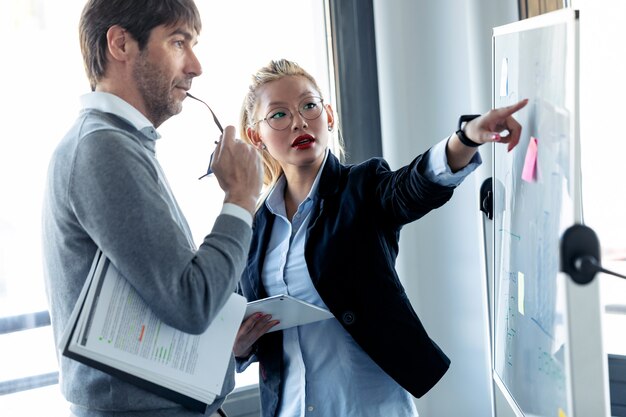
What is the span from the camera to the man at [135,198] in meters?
1.08

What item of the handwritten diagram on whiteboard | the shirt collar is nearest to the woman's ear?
the handwritten diagram on whiteboard

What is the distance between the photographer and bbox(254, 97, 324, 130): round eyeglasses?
172 centimetres

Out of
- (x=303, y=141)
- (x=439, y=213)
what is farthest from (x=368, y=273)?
(x=439, y=213)

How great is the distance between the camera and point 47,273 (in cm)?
123

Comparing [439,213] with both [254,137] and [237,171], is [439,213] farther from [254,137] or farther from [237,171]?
[237,171]

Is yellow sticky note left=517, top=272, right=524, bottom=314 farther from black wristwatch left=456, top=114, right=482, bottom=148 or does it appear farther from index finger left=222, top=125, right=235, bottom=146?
index finger left=222, top=125, right=235, bottom=146

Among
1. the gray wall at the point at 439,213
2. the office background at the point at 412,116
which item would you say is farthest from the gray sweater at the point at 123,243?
the gray wall at the point at 439,213

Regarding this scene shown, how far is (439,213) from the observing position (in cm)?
238

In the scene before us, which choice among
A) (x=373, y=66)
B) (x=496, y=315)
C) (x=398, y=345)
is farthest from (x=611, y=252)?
(x=373, y=66)

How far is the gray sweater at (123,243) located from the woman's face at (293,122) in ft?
1.75

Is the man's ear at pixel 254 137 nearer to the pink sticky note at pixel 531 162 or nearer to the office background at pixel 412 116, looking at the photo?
the office background at pixel 412 116

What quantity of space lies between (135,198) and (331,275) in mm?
602

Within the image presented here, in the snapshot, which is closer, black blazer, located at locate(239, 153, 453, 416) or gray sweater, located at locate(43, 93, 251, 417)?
gray sweater, located at locate(43, 93, 251, 417)

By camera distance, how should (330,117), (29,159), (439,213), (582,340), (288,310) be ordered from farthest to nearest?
(439,213), (29,159), (330,117), (288,310), (582,340)
